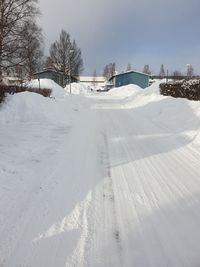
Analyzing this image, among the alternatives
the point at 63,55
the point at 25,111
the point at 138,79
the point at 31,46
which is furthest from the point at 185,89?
the point at 138,79

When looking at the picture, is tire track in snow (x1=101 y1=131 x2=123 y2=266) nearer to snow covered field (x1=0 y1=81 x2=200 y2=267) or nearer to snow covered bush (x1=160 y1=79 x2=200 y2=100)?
snow covered field (x1=0 y1=81 x2=200 y2=267)

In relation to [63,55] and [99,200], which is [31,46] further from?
[63,55]

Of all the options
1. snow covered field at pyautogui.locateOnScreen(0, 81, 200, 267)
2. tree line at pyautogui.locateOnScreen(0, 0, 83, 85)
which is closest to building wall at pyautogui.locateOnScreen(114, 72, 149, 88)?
tree line at pyautogui.locateOnScreen(0, 0, 83, 85)

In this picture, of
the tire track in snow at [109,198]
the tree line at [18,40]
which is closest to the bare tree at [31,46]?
the tree line at [18,40]

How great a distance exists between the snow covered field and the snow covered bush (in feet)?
25.1

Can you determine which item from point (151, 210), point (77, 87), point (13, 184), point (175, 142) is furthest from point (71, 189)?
point (77, 87)

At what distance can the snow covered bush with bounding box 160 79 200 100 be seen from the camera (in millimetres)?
16422

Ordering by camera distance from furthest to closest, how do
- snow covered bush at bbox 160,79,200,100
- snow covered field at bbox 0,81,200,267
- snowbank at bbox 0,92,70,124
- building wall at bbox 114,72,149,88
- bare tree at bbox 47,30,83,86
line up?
building wall at bbox 114,72,149,88 → bare tree at bbox 47,30,83,86 → snow covered bush at bbox 160,79,200,100 → snowbank at bbox 0,92,70,124 → snow covered field at bbox 0,81,200,267

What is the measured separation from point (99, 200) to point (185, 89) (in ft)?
48.0

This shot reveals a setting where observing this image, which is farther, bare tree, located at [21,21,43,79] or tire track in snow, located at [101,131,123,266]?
bare tree, located at [21,21,43,79]

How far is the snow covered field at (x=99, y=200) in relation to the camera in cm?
336

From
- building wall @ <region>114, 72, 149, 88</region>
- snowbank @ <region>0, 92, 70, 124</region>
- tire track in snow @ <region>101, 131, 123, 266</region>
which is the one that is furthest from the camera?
building wall @ <region>114, 72, 149, 88</region>

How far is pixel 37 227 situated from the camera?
388cm

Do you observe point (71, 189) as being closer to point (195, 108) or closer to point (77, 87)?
point (195, 108)
